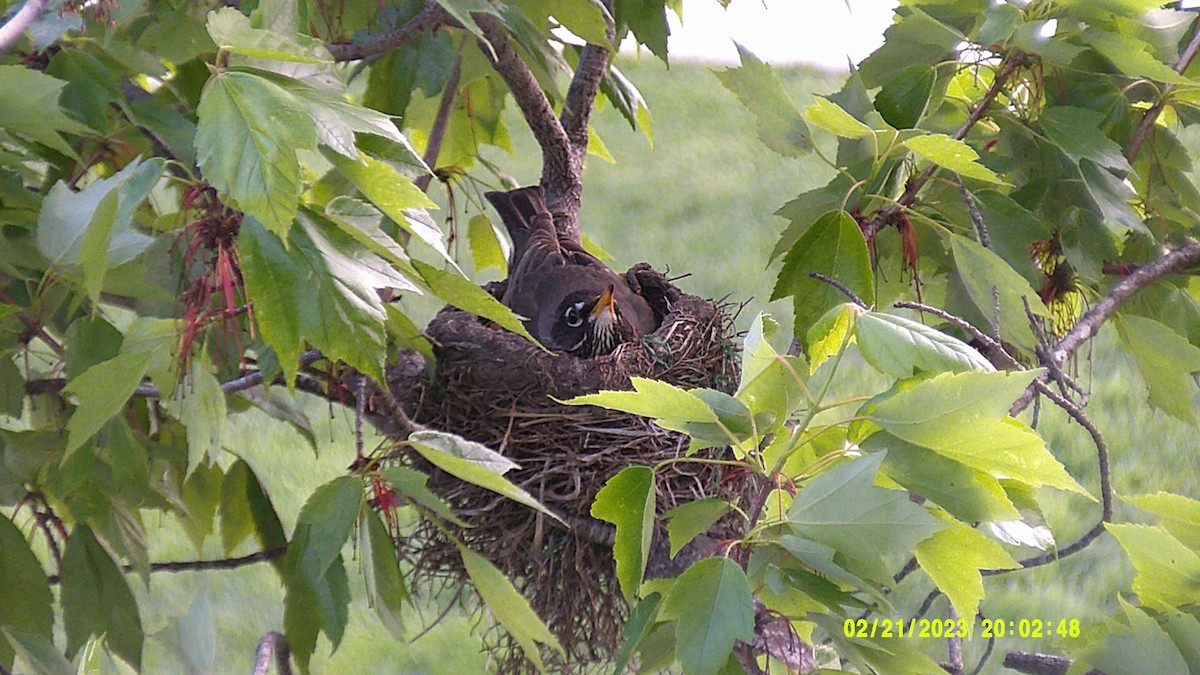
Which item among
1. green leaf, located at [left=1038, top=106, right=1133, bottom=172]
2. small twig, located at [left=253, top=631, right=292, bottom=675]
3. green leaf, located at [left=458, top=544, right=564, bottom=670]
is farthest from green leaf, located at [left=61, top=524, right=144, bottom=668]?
green leaf, located at [left=1038, top=106, right=1133, bottom=172]

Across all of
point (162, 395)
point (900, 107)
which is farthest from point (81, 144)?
point (900, 107)

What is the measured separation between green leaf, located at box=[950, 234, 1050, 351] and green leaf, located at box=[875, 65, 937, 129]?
0.11 m

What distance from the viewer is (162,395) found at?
673 millimetres

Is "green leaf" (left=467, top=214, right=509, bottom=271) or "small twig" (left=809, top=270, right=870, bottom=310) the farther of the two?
"green leaf" (left=467, top=214, right=509, bottom=271)

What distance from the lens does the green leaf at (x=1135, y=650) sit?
1.79 ft

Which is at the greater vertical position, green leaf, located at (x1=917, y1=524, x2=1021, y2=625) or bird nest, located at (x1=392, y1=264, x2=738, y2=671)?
green leaf, located at (x1=917, y1=524, x2=1021, y2=625)

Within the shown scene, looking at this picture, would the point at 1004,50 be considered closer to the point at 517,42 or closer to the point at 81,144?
the point at 517,42

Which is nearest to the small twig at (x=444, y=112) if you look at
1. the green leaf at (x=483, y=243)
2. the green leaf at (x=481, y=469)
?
the green leaf at (x=483, y=243)

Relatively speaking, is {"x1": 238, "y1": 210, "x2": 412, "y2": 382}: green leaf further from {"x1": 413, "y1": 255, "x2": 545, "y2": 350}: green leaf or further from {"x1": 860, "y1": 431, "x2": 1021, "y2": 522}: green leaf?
{"x1": 860, "y1": 431, "x2": 1021, "y2": 522}: green leaf

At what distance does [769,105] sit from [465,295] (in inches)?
10.2

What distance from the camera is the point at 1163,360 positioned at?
89 centimetres

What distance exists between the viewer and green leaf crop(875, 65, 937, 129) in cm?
80

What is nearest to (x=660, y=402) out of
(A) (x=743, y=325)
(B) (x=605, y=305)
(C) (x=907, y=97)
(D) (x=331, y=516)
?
(D) (x=331, y=516)

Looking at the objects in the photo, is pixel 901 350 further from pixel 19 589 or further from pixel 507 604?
pixel 19 589
